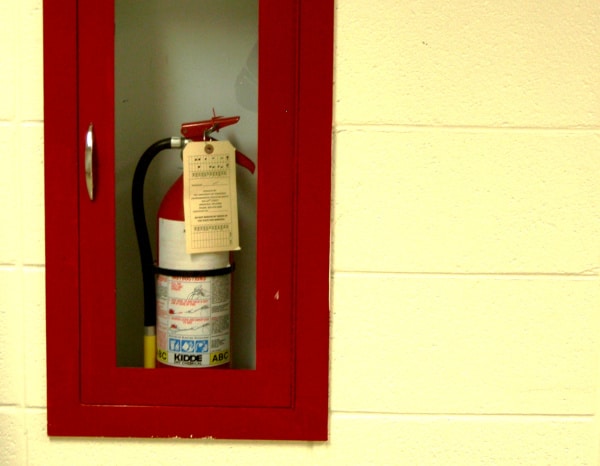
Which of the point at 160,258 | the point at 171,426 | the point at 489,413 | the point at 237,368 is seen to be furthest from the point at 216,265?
the point at 489,413

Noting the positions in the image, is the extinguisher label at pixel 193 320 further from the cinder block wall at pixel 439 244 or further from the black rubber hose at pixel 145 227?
the cinder block wall at pixel 439 244

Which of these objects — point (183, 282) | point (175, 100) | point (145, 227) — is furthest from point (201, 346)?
point (175, 100)

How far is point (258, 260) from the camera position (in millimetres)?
1354

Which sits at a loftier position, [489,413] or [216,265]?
[216,265]

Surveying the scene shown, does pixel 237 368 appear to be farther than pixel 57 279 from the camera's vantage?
Yes

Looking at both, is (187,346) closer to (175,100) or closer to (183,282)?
(183,282)

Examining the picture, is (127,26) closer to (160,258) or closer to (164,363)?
(160,258)

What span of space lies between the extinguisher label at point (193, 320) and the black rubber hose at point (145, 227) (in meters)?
0.03

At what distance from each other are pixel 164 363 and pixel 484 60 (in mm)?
829

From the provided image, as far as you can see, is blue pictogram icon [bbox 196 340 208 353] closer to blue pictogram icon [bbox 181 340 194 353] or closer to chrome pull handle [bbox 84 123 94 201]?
blue pictogram icon [bbox 181 340 194 353]

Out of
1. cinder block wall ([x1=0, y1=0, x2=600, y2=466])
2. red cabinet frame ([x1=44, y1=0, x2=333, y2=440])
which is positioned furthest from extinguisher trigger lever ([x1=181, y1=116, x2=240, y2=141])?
cinder block wall ([x1=0, y1=0, x2=600, y2=466])

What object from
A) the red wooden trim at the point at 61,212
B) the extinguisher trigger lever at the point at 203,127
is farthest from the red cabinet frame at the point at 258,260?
the extinguisher trigger lever at the point at 203,127

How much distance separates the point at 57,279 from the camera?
4.41 ft

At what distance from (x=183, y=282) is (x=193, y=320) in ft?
0.25
